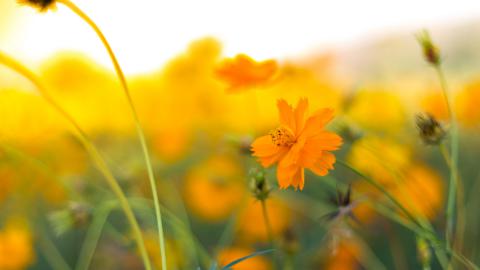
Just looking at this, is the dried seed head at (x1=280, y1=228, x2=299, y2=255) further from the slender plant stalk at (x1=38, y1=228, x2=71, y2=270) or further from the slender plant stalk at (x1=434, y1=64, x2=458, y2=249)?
the slender plant stalk at (x1=38, y1=228, x2=71, y2=270)

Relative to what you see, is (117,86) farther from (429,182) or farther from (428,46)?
(428,46)

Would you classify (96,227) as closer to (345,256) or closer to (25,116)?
(345,256)

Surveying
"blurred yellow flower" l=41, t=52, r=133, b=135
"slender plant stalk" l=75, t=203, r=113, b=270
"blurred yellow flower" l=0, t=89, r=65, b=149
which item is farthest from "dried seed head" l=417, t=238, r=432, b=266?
"blurred yellow flower" l=41, t=52, r=133, b=135

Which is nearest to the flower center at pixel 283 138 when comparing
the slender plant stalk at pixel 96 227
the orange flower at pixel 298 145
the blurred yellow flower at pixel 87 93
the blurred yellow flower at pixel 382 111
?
the orange flower at pixel 298 145

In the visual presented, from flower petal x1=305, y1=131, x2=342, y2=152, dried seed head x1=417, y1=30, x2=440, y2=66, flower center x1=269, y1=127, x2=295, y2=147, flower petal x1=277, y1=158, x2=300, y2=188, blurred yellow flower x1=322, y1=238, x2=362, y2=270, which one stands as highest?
dried seed head x1=417, y1=30, x2=440, y2=66

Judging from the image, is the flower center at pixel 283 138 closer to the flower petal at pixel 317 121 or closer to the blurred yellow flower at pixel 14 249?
the flower petal at pixel 317 121

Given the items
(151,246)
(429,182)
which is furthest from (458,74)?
(151,246)

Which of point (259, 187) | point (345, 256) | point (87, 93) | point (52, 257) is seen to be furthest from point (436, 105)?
point (87, 93)
